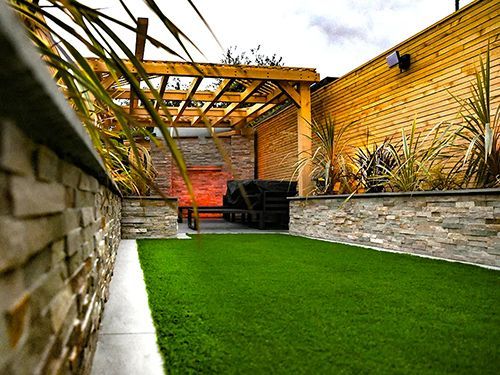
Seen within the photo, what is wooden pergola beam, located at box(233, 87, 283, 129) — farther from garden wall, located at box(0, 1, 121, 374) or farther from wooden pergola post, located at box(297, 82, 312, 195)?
garden wall, located at box(0, 1, 121, 374)

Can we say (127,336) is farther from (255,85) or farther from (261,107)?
(261,107)

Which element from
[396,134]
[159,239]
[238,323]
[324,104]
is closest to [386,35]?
[324,104]

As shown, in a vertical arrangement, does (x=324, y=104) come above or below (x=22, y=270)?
above

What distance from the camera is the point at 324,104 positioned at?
28.8ft

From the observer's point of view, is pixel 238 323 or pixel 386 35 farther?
pixel 386 35

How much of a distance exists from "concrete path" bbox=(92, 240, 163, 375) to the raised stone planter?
10.3 feet

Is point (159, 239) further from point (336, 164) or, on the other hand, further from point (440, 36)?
point (440, 36)

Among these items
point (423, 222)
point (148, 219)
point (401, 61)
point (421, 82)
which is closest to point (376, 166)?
point (423, 222)

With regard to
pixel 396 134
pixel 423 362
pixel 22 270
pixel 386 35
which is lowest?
pixel 423 362

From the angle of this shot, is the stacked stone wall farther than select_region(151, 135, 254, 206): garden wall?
No

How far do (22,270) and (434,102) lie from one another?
6.04 m

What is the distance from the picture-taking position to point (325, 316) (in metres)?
1.99

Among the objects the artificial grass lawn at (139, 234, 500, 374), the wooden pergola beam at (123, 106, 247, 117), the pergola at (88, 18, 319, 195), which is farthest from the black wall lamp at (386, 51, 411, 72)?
the wooden pergola beam at (123, 106, 247, 117)

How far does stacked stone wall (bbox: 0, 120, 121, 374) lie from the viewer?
503mm
